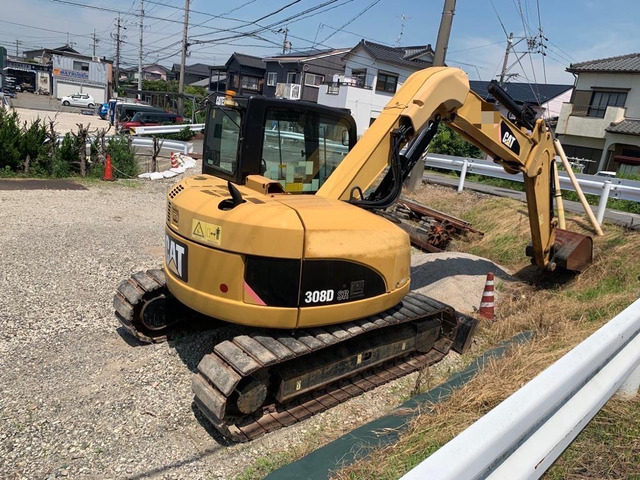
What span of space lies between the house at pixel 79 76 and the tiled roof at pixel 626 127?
43903 millimetres

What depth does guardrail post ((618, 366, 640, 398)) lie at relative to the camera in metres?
3.17

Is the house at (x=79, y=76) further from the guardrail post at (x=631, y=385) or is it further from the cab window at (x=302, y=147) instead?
the guardrail post at (x=631, y=385)

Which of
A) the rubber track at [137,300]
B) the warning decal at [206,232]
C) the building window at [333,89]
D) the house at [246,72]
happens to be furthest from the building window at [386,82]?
the warning decal at [206,232]

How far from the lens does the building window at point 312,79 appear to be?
124ft

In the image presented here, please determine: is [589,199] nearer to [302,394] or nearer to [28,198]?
[302,394]

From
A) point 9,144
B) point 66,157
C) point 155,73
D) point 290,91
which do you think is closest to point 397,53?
point 290,91

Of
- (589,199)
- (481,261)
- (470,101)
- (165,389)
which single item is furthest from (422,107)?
(589,199)

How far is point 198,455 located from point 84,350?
2056mm

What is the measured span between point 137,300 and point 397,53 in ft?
114

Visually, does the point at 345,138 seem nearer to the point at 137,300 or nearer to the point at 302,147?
the point at 302,147

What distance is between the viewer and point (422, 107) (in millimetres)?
4730

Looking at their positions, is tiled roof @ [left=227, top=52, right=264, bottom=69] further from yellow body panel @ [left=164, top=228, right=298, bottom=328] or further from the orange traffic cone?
yellow body panel @ [left=164, top=228, right=298, bottom=328]

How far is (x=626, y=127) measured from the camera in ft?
82.7

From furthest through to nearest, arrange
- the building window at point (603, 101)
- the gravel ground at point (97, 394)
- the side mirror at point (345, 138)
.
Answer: the building window at point (603, 101) < the side mirror at point (345, 138) < the gravel ground at point (97, 394)
